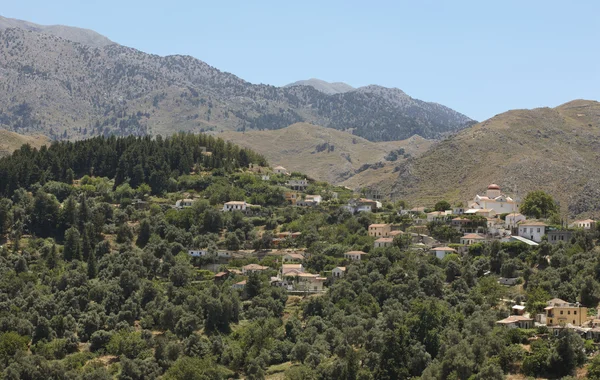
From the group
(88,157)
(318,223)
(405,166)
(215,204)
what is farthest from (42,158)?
(405,166)

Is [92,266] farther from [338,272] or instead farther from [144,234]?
[338,272]

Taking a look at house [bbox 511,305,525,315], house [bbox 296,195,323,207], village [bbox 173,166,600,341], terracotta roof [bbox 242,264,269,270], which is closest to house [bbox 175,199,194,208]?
village [bbox 173,166,600,341]

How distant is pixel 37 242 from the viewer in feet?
287

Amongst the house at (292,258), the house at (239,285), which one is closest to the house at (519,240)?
the house at (292,258)

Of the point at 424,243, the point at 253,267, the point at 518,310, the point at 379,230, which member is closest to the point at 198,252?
the point at 253,267

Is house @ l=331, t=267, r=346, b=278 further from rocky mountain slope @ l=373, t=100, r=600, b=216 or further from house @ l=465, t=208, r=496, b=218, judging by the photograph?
rocky mountain slope @ l=373, t=100, r=600, b=216

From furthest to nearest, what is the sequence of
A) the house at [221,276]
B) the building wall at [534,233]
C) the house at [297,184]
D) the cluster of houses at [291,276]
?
the house at [297,184], the building wall at [534,233], the house at [221,276], the cluster of houses at [291,276]

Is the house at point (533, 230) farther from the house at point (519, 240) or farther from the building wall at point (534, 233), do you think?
the house at point (519, 240)

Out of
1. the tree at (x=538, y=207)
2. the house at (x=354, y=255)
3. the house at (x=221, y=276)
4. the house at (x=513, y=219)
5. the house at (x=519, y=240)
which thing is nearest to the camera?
the house at (x=221, y=276)

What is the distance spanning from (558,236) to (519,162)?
240ft

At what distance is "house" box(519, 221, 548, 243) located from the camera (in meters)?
84.3

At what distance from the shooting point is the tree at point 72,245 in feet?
280

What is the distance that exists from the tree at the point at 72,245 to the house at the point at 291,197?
29094mm

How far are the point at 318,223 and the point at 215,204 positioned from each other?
13.4m
